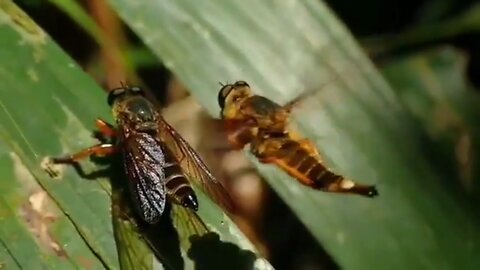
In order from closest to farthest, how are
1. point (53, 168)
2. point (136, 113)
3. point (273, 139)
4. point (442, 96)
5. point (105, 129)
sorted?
1. point (53, 168)
2. point (105, 129)
3. point (136, 113)
4. point (273, 139)
5. point (442, 96)

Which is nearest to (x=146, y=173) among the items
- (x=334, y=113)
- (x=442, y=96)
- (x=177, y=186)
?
(x=177, y=186)

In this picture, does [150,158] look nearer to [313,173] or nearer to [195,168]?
[195,168]

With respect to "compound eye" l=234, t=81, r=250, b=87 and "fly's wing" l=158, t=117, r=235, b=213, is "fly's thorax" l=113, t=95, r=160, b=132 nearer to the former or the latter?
"fly's wing" l=158, t=117, r=235, b=213

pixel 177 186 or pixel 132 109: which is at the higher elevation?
pixel 132 109

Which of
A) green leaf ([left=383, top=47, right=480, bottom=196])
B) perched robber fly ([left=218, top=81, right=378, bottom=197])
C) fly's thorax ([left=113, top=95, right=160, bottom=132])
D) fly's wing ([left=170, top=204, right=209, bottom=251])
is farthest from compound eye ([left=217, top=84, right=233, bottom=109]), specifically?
green leaf ([left=383, top=47, right=480, bottom=196])

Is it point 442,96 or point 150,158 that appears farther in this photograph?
point 442,96
